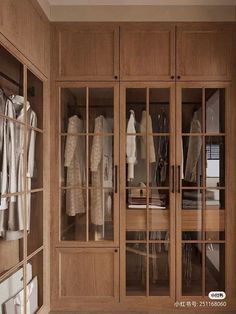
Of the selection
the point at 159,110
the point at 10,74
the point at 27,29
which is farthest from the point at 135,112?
the point at 10,74

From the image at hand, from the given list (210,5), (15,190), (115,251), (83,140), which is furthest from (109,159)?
(210,5)

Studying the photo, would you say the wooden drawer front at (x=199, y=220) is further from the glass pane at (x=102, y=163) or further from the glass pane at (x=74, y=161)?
the glass pane at (x=74, y=161)

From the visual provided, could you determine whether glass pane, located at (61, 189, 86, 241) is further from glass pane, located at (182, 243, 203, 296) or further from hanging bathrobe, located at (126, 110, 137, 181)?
glass pane, located at (182, 243, 203, 296)

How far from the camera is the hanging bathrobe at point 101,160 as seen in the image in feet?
10.9

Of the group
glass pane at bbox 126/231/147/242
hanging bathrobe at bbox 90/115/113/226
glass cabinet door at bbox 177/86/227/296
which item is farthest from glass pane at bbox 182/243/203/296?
hanging bathrobe at bbox 90/115/113/226

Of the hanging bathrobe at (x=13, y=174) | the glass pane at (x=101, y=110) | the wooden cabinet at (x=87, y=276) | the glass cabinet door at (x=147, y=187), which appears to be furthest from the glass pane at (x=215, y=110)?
the hanging bathrobe at (x=13, y=174)

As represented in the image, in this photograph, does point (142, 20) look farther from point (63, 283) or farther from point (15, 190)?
point (63, 283)

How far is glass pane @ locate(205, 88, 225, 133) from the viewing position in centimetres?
332

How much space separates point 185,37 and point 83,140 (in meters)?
1.27

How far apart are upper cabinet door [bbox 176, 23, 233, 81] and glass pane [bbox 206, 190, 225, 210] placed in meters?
0.99

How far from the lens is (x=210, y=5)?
3.31m

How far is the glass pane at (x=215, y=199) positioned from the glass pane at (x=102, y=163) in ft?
2.82

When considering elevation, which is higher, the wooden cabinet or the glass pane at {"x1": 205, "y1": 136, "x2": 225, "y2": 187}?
the glass pane at {"x1": 205, "y1": 136, "x2": 225, "y2": 187}

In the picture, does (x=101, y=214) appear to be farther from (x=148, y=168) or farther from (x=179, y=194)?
(x=179, y=194)
